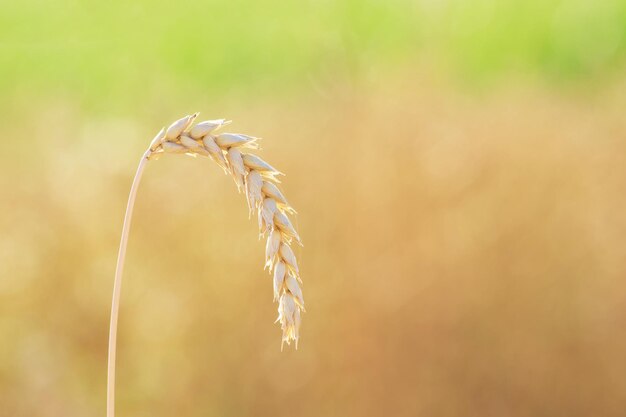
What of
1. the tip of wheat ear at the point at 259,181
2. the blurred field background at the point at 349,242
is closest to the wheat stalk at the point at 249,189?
the tip of wheat ear at the point at 259,181

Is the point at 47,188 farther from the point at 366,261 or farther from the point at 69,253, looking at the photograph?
the point at 366,261

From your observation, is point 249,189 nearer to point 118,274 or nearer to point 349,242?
point 118,274

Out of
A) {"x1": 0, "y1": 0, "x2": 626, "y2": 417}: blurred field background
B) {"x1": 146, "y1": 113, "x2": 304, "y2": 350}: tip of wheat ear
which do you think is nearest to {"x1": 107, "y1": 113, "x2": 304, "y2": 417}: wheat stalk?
{"x1": 146, "y1": 113, "x2": 304, "y2": 350}: tip of wheat ear

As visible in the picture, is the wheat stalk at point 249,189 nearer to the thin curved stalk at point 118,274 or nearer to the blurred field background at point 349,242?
the thin curved stalk at point 118,274

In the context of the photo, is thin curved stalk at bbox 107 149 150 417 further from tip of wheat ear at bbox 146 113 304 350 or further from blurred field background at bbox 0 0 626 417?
blurred field background at bbox 0 0 626 417

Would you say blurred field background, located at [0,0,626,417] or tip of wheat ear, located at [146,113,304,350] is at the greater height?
blurred field background, located at [0,0,626,417]

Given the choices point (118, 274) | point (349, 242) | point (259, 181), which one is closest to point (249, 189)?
point (259, 181)

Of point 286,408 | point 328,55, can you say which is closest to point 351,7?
point 328,55
